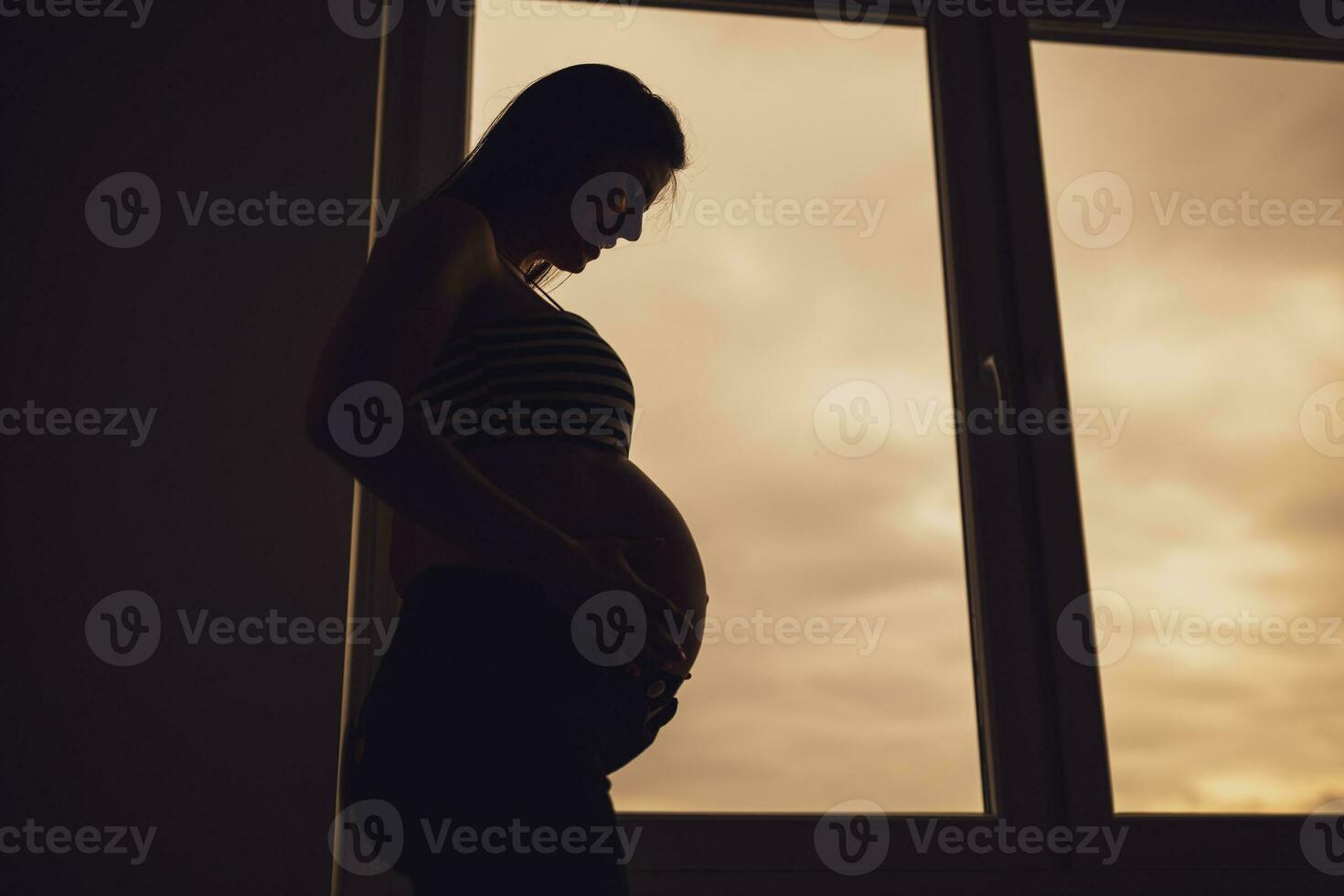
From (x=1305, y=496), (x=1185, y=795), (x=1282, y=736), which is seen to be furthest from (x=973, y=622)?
(x=1305, y=496)

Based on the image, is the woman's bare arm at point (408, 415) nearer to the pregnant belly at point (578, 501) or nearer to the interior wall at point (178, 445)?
the pregnant belly at point (578, 501)

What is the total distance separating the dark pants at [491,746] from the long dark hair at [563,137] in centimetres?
32

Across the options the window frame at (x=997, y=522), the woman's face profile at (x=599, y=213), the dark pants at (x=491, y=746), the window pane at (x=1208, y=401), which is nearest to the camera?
the dark pants at (x=491, y=746)

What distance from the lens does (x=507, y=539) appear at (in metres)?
0.66

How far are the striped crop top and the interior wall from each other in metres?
0.75

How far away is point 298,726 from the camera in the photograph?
138 cm

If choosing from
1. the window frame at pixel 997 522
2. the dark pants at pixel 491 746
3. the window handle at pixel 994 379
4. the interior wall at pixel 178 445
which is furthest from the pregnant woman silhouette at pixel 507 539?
the window handle at pixel 994 379

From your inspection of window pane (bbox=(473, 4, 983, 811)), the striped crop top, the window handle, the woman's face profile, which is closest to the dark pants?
the striped crop top

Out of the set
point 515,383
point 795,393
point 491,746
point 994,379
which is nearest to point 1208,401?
point 994,379

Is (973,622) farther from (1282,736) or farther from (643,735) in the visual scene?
(643,735)

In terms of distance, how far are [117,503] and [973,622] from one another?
4.11ft

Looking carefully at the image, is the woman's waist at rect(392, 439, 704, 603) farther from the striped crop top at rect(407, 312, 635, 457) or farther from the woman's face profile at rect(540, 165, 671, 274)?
the woman's face profile at rect(540, 165, 671, 274)

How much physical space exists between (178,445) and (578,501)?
92 cm

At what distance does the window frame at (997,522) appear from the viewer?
1.50 meters
